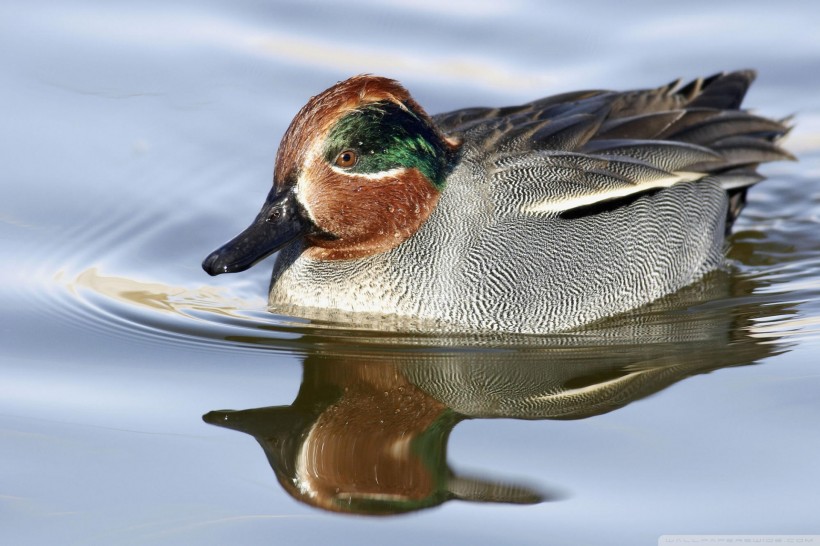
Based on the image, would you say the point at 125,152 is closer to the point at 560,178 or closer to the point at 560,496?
the point at 560,178

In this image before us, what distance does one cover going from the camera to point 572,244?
7.50 metres

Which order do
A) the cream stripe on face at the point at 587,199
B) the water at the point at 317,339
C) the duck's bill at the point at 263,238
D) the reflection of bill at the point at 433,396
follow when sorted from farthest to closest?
1. the cream stripe on face at the point at 587,199
2. the duck's bill at the point at 263,238
3. the reflection of bill at the point at 433,396
4. the water at the point at 317,339

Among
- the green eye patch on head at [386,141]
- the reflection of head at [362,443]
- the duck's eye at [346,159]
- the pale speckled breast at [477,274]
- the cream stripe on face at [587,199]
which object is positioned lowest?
the reflection of head at [362,443]

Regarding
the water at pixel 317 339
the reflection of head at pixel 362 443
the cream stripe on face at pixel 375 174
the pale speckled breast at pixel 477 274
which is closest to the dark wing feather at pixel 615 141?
the pale speckled breast at pixel 477 274

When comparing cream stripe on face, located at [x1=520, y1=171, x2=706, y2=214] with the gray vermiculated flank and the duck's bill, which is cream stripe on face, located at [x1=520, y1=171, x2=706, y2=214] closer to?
the gray vermiculated flank

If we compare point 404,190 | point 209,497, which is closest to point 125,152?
point 404,190

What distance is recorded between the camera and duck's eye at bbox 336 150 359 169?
22.8ft

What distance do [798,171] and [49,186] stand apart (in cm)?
555

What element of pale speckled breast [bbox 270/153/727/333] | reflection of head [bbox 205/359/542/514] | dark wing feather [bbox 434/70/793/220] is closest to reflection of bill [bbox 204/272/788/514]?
reflection of head [bbox 205/359/542/514]

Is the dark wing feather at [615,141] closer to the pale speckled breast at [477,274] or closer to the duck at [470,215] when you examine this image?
the duck at [470,215]

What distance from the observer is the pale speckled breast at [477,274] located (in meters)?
7.20

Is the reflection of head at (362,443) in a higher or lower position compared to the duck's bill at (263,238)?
lower

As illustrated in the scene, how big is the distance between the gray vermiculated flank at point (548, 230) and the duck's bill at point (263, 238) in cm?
53

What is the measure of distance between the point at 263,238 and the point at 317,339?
657mm
